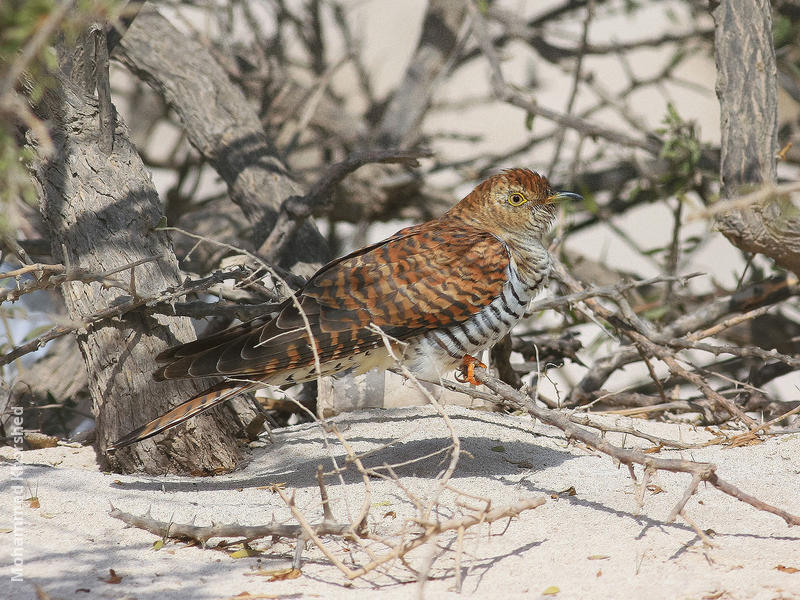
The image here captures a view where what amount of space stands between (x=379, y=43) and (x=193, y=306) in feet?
32.3

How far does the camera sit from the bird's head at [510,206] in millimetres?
3838

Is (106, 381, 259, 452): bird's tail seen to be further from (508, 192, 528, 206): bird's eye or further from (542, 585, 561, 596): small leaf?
(508, 192, 528, 206): bird's eye

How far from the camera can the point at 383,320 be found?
329 centimetres

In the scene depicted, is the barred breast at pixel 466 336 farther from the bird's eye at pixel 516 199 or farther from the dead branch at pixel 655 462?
the bird's eye at pixel 516 199

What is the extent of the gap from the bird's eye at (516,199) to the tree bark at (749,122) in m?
0.86

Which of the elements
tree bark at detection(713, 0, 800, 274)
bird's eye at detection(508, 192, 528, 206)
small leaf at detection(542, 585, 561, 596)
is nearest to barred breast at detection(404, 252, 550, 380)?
bird's eye at detection(508, 192, 528, 206)

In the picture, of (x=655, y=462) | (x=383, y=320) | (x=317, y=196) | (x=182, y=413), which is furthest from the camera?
(x=317, y=196)

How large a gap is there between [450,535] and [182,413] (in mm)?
1071

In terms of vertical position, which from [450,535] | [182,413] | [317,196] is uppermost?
[317,196]

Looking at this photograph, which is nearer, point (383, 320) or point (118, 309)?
point (118, 309)

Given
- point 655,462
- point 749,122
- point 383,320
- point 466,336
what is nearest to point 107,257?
point 383,320

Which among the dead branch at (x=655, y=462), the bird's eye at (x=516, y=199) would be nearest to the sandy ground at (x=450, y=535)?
the dead branch at (x=655, y=462)

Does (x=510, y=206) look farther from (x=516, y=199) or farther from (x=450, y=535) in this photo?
(x=450, y=535)

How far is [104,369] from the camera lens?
3307mm
